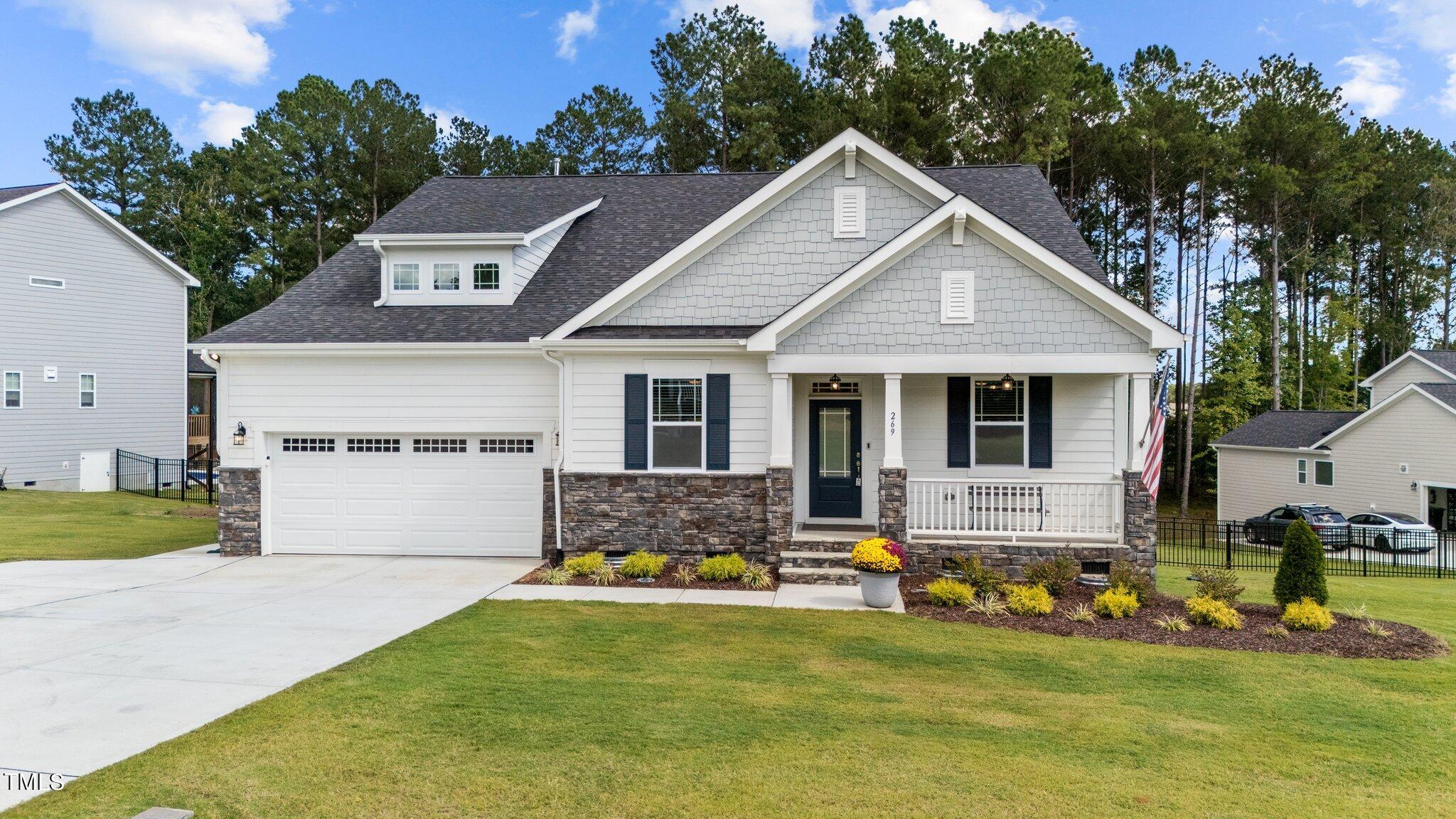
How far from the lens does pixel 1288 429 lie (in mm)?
28797

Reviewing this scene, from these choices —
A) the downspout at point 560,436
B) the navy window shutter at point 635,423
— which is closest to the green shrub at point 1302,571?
the navy window shutter at point 635,423

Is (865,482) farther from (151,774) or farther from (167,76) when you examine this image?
(167,76)

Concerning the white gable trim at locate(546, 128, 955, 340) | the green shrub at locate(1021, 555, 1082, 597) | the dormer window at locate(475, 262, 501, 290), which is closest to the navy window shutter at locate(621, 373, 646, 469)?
the white gable trim at locate(546, 128, 955, 340)

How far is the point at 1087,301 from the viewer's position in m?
10.8

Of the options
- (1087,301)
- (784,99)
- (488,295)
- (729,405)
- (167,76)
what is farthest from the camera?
(167,76)

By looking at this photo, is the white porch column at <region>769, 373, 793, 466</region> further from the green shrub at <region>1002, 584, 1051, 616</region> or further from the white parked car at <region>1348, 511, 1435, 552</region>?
the white parked car at <region>1348, 511, 1435, 552</region>

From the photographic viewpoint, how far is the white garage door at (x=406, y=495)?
1301 cm

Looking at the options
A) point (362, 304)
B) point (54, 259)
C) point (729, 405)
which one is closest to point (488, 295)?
point (362, 304)

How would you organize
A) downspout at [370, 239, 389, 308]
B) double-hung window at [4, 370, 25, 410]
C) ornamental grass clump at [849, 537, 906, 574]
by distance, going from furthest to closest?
1. double-hung window at [4, 370, 25, 410]
2. downspout at [370, 239, 389, 308]
3. ornamental grass clump at [849, 537, 906, 574]

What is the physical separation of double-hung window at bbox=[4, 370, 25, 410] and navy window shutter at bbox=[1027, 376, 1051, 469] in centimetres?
2490

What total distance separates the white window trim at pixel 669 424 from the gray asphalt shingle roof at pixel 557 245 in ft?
2.48

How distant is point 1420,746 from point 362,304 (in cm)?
1487

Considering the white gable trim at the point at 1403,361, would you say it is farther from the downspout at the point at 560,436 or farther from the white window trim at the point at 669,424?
the downspout at the point at 560,436

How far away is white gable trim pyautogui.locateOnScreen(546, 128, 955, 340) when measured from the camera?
474 inches
